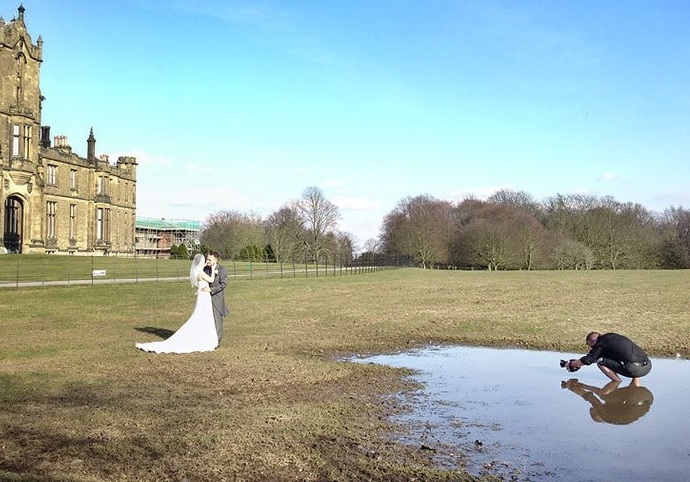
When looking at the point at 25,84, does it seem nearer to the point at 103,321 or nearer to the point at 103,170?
the point at 103,170

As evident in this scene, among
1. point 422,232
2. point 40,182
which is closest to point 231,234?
point 422,232

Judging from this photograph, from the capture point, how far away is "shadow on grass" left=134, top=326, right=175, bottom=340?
17428 mm

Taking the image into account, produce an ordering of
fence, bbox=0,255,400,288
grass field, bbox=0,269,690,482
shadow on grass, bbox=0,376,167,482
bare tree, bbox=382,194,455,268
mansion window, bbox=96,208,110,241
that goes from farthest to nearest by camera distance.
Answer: bare tree, bbox=382,194,455,268, mansion window, bbox=96,208,110,241, fence, bbox=0,255,400,288, grass field, bbox=0,269,690,482, shadow on grass, bbox=0,376,167,482

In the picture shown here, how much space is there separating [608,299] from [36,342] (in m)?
21.4

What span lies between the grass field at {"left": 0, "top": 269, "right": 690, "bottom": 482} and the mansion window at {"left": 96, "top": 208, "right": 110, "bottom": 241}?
36418 millimetres

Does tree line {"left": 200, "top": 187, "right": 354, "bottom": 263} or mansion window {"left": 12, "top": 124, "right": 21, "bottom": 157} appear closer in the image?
mansion window {"left": 12, "top": 124, "right": 21, "bottom": 157}

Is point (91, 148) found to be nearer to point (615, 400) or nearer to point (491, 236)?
point (491, 236)

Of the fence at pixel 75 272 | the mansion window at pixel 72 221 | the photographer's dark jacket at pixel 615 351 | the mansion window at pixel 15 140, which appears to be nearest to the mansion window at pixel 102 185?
the mansion window at pixel 72 221

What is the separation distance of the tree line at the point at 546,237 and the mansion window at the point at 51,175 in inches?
1961

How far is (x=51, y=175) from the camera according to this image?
56844 millimetres

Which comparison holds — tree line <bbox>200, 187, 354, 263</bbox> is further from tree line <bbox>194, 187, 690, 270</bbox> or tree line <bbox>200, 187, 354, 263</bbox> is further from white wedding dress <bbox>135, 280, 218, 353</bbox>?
white wedding dress <bbox>135, 280, 218, 353</bbox>

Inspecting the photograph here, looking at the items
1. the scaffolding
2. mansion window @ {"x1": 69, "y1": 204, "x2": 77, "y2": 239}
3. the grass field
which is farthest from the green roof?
the grass field

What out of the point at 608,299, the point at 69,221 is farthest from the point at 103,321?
the point at 69,221

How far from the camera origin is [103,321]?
65.8ft
